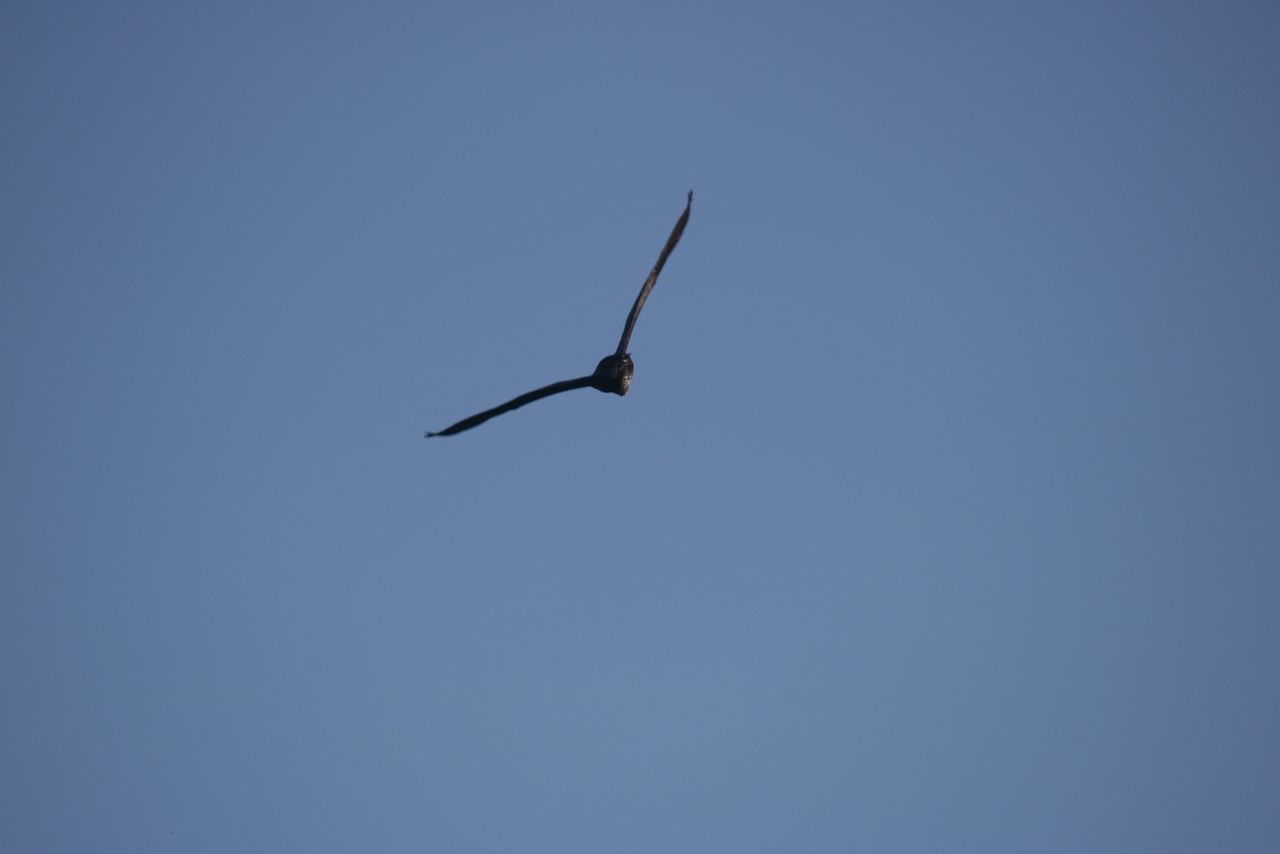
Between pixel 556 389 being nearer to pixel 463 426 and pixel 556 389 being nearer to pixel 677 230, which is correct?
pixel 463 426

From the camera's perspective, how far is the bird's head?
51.0 ft

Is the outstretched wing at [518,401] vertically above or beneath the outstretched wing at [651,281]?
beneath

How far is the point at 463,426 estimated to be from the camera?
15.3 m

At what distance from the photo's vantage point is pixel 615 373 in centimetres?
1553

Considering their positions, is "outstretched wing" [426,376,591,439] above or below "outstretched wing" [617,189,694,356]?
below

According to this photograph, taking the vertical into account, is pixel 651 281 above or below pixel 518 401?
above

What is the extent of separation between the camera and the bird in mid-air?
15.4 meters

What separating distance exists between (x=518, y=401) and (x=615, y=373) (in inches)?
60.9

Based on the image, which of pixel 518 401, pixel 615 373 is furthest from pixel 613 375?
pixel 518 401

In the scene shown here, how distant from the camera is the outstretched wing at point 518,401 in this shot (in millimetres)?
15273

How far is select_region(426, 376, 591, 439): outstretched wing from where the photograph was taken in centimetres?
1527

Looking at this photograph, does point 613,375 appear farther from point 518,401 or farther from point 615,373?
point 518,401

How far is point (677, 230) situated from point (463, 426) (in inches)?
176

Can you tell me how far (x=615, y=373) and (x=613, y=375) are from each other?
44mm
